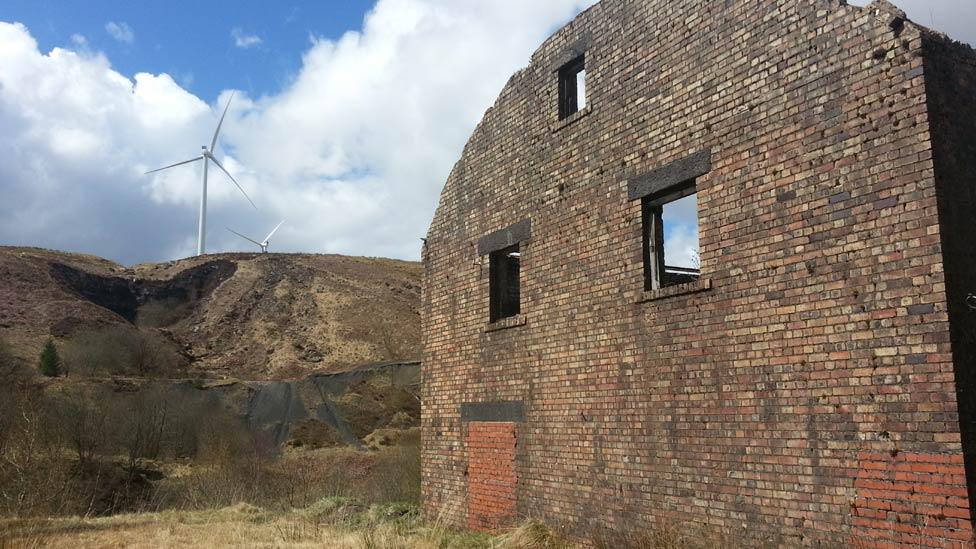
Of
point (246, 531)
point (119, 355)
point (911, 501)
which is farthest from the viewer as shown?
point (119, 355)

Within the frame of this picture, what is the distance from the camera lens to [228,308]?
58.7 m

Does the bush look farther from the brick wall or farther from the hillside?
the brick wall

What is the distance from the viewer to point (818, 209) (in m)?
6.30

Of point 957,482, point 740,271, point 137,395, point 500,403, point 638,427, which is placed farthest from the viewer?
point 137,395

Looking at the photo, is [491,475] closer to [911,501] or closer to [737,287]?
[737,287]

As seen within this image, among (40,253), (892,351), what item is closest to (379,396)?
(892,351)

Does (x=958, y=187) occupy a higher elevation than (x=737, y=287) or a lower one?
higher

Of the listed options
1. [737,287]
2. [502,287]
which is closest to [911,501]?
[737,287]

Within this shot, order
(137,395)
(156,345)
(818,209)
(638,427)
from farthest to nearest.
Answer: (156,345), (137,395), (638,427), (818,209)

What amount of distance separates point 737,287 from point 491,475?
183 inches

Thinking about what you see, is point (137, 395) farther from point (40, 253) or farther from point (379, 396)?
point (40, 253)

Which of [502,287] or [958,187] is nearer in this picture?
[958,187]

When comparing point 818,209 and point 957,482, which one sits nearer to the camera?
point 957,482

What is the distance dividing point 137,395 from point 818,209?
30562mm
